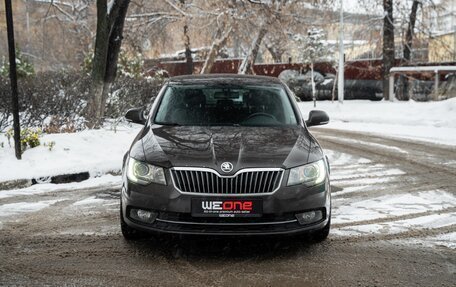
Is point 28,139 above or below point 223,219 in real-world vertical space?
above

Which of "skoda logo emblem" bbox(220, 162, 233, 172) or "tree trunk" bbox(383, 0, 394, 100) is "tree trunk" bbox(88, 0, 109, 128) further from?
"tree trunk" bbox(383, 0, 394, 100)

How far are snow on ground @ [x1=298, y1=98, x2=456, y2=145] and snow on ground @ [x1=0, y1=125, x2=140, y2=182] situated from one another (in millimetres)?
8079

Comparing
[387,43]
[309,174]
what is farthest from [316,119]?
[387,43]

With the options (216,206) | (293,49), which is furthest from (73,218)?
(293,49)

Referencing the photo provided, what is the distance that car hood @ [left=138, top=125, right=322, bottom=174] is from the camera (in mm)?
4328

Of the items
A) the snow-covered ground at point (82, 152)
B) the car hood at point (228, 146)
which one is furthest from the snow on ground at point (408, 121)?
the car hood at point (228, 146)

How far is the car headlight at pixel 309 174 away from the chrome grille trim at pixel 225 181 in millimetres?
132

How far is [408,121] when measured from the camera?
1803 cm

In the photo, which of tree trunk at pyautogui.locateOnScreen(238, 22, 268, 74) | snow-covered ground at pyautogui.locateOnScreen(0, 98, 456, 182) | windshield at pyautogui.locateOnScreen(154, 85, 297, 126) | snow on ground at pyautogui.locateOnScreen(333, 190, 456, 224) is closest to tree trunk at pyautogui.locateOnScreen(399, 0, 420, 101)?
tree trunk at pyautogui.locateOnScreen(238, 22, 268, 74)

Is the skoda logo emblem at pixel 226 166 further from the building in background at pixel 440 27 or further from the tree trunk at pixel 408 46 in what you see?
the building in background at pixel 440 27

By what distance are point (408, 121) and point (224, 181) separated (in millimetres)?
15224

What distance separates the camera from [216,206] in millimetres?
4152

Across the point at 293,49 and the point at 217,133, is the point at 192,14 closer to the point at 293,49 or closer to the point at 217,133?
the point at 293,49

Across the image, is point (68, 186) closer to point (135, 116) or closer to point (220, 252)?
point (135, 116)
